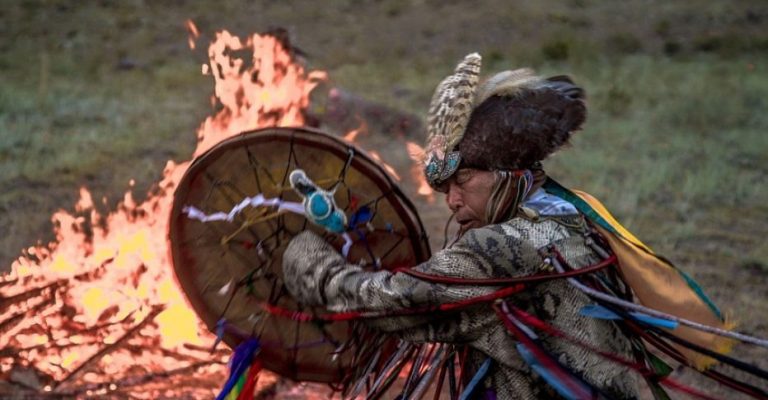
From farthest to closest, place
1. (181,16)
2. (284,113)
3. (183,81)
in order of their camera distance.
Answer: (181,16), (183,81), (284,113)

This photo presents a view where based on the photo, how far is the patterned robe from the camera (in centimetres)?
250

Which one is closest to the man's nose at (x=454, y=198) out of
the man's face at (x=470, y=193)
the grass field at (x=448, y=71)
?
the man's face at (x=470, y=193)

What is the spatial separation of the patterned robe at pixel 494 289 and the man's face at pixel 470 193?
0.13 m

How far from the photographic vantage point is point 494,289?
2504 mm

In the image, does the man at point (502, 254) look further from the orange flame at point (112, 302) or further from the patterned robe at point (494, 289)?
the orange flame at point (112, 302)

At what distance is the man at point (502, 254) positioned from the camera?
251 cm

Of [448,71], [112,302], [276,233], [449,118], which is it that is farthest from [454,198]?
[448,71]

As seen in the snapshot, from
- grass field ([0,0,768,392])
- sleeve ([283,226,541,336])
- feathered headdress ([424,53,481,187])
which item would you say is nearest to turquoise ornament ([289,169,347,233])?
sleeve ([283,226,541,336])

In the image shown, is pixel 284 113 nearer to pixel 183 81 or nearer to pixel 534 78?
pixel 534 78

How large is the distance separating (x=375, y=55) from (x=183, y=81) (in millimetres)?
4508

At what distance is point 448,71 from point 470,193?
1394 centimetres

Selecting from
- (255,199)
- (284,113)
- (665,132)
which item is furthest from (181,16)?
(255,199)

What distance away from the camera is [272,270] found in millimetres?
3066

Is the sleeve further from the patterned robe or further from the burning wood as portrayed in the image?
the burning wood
